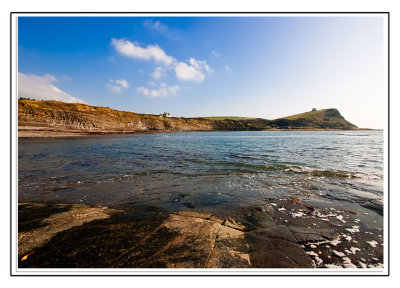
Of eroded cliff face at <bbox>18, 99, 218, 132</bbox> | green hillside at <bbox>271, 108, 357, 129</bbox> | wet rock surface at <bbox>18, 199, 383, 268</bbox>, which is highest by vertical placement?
green hillside at <bbox>271, 108, 357, 129</bbox>

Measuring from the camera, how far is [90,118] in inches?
2302

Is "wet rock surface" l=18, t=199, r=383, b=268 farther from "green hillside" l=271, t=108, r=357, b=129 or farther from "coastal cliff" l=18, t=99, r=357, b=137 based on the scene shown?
"green hillside" l=271, t=108, r=357, b=129

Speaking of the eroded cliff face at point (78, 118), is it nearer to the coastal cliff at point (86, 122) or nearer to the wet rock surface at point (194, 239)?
the coastal cliff at point (86, 122)

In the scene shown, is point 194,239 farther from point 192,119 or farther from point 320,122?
point 320,122

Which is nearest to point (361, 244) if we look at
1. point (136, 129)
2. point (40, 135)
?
point (40, 135)

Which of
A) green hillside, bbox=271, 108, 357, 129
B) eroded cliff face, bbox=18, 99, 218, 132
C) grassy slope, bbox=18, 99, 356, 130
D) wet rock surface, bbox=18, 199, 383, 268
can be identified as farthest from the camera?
green hillside, bbox=271, 108, 357, 129

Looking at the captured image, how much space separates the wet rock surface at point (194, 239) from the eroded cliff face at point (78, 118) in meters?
55.9

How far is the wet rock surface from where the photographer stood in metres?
2.56

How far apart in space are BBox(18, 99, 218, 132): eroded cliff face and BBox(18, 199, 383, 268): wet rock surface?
55.9 meters

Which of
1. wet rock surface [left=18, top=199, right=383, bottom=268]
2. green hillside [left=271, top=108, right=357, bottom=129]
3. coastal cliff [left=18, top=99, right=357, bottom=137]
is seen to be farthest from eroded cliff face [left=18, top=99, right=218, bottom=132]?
green hillside [left=271, top=108, right=357, bottom=129]

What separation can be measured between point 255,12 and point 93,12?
4072 mm

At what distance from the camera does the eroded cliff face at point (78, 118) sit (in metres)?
44.0

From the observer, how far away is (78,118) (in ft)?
180

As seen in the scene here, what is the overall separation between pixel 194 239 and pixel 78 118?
6677 centimetres
